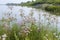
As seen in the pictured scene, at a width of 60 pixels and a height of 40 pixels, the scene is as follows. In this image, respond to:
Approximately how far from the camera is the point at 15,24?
5.27 metres

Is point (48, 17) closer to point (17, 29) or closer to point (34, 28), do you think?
point (34, 28)

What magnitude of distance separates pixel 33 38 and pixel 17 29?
0.57m

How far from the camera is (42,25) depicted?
5.43 m

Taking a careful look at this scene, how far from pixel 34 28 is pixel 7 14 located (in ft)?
2.42

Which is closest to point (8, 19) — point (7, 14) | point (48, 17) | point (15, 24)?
point (7, 14)

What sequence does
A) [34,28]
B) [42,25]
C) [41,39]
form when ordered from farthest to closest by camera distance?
[42,25], [34,28], [41,39]

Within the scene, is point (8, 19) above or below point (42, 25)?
above

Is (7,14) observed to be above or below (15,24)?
above

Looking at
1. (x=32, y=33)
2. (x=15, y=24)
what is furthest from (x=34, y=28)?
(x=15, y=24)

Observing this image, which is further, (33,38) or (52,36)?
(52,36)

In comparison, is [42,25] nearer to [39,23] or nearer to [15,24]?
[39,23]

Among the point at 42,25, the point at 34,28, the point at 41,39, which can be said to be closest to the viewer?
the point at 41,39

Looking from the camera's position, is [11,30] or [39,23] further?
[39,23]

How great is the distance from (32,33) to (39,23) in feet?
2.49
